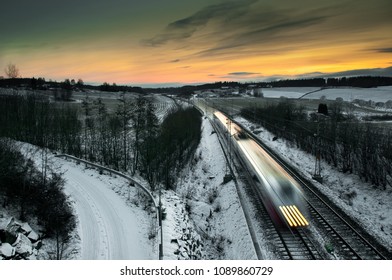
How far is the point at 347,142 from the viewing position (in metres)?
19.8

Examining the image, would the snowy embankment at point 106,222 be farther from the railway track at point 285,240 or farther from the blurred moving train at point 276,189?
the blurred moving train at point 276,189

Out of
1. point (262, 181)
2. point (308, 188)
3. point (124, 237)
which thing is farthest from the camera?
point (262, 181)

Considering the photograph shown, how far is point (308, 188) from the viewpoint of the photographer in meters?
15.8

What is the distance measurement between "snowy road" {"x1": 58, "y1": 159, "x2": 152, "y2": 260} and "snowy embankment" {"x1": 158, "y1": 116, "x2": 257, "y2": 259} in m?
0.90

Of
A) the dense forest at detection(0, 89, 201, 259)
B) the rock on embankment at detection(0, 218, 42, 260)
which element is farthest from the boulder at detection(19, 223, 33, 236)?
the dense forest at detection(0, 89, 201, 259)

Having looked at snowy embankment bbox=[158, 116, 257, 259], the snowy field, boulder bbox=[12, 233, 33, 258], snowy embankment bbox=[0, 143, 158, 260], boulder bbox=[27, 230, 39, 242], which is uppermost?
the snowy field

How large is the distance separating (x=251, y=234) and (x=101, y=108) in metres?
19.5

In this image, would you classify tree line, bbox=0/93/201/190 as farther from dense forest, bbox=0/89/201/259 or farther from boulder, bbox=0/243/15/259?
boulder, bbox=0/243/15/259

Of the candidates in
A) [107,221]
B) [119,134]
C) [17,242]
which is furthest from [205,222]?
[119,134]

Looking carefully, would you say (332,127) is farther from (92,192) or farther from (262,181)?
(92,192)

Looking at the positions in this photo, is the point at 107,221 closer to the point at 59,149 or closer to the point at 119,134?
the point at 119,134

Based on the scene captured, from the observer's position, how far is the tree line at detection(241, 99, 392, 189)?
659 inches

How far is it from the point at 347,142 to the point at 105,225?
16.9 meters
